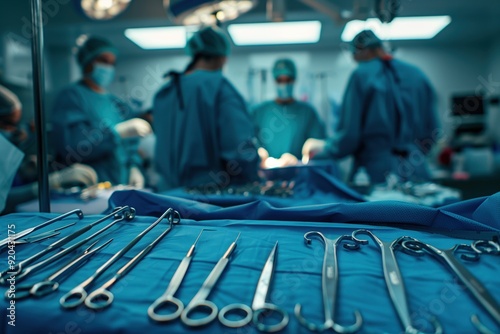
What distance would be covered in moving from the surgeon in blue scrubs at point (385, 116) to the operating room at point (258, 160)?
12 millimetres

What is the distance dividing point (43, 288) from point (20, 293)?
0.03 m

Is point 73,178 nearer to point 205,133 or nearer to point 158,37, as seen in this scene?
point 205,133

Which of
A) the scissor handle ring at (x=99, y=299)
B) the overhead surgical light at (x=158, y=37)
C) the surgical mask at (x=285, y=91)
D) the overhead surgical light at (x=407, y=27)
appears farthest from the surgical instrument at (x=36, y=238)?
the overhead surgical light at (x=407, y=27)

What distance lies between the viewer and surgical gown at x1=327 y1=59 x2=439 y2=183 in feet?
7.35

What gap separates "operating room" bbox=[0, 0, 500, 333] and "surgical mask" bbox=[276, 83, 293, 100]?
1cm

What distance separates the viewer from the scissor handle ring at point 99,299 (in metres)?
0.43

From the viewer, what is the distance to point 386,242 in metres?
0.64

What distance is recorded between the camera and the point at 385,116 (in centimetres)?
220

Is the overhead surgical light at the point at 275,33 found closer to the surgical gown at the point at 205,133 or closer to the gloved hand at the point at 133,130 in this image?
the gloved hand at the point at 133,130

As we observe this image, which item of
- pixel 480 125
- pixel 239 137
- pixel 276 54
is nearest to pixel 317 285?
pixel 239 137

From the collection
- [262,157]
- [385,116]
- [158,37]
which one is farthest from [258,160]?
[158,37]

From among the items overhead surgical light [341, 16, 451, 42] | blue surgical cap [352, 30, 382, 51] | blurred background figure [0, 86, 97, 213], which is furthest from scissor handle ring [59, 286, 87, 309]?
overhead surgical light [341, 16, 451, 42]

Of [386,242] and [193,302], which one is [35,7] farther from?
[386,242]

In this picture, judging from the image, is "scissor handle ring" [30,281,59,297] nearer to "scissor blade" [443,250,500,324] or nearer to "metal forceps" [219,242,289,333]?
"metal forceps" [219,242,289,333]
